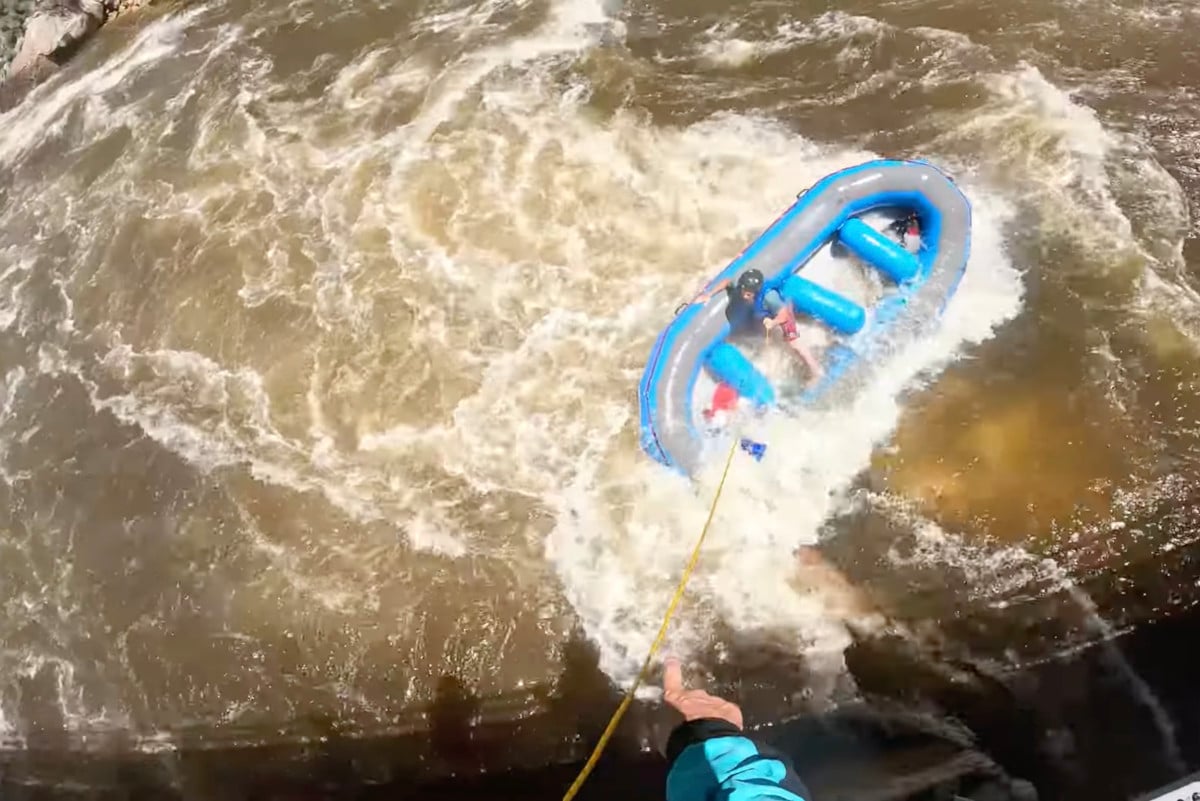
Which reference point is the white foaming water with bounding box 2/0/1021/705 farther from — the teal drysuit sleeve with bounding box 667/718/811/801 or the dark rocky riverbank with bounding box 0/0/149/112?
the dark rocky riverbank with bounding box 0/0/149/112

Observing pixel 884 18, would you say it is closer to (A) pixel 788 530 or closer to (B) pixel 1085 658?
(A) pixel 788 530

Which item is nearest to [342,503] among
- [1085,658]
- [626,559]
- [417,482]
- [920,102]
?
[417,482]

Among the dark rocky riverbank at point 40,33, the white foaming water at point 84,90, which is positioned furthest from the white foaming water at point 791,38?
the dark rocky riverbank at point 40,33

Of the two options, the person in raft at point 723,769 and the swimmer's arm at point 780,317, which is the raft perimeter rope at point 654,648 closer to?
the swimmer's arm at point 780,317

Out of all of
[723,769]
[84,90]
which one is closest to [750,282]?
[723,769]

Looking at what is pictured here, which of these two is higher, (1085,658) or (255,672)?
(255,672)

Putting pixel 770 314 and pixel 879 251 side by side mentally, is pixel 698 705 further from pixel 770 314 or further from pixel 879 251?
pixel 879 251

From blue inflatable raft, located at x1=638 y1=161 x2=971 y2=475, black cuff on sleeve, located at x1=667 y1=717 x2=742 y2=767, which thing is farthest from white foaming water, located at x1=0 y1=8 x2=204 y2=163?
black cuff on sleeve, located at x1=667 y1=717 x2=742 y2=767
